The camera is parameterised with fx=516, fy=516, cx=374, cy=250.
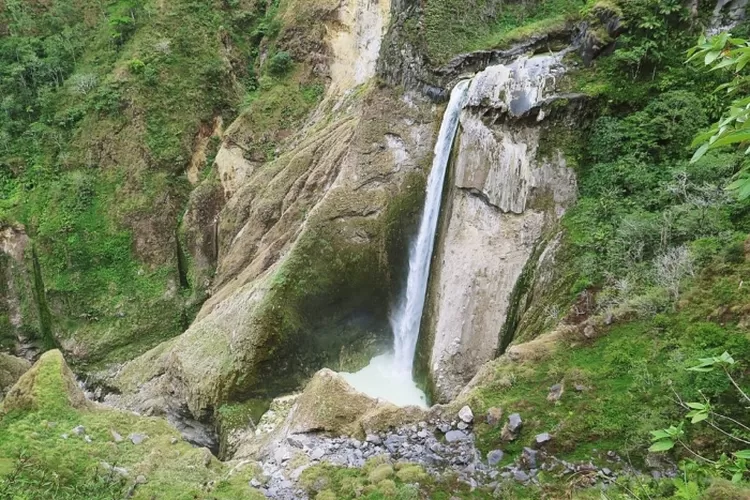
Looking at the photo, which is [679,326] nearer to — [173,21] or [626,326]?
[626,326]

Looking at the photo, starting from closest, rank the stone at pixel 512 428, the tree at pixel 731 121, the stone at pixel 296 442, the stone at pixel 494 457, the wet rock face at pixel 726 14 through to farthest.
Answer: the tree at pixel 731 121
the stone at pixel 494 457
the stone at pixel 512 428
the stone at pixel 296 442
the wet rock face at pixel 726 14

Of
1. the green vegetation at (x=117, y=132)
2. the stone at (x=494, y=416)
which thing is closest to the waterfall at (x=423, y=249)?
the stone at (x=494, y=416)

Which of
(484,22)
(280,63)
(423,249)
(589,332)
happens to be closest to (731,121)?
(589,332)

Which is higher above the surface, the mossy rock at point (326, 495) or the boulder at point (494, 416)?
the boulder at point (494, 416)

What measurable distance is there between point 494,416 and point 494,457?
720 millimetres

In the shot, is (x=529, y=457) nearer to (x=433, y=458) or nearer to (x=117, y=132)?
(x=433, y=458)

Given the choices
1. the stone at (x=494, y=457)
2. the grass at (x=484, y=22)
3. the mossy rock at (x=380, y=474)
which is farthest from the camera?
the grass at (x=484, y=22)

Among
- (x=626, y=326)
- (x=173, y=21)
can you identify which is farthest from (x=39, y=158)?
(x=626, y=326)

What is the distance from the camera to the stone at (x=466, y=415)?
8.91m

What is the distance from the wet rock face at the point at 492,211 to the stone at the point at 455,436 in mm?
3976

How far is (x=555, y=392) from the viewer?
8727 millimetres

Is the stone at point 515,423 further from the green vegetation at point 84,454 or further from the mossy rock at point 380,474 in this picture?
the green vegetation at point 84,454

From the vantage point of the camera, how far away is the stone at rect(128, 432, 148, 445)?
9.25 metres

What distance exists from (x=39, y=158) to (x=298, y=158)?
14.9 metres
